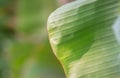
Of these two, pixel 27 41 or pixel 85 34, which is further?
pixel 27 41

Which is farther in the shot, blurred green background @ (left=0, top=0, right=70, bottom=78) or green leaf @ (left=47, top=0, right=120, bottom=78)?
Answer: blurred green background @ (left=0, top=0, right=70, bottom=78)

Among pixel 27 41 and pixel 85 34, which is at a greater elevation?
pixel 85 34

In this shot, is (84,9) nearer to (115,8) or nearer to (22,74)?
(115,8)

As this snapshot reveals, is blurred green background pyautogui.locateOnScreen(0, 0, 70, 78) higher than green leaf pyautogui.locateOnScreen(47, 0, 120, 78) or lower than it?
lower

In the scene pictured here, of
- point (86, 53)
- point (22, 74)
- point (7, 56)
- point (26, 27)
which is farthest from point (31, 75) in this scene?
point (86, 53)
